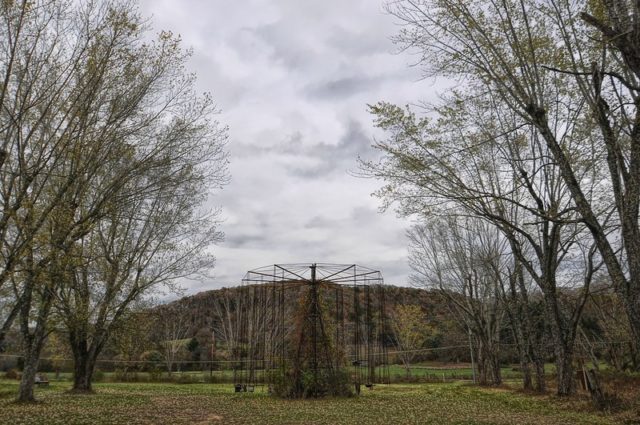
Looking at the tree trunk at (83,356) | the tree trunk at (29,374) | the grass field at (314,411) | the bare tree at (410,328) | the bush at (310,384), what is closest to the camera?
the grass field at (314,411)

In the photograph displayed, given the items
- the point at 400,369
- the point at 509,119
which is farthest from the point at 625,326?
the point at 400,369

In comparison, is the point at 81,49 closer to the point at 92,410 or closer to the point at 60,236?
the point at 60,236

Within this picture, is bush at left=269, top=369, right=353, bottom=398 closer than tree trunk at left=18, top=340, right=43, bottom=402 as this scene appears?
No

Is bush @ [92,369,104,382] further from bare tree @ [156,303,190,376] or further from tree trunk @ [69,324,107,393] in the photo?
tree trunk @ [69,324,107,393]

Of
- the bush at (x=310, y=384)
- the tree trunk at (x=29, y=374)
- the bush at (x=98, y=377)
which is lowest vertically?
the bush at (x=98, y=377)

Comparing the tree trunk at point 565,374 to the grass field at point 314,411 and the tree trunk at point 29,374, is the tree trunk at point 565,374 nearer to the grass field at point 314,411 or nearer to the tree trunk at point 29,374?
the grass field at point 314,411

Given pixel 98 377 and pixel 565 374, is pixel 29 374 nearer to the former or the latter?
pixel 98 377

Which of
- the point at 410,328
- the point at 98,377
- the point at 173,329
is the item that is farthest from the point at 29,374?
the point at 410,328

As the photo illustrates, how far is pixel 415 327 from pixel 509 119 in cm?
2749

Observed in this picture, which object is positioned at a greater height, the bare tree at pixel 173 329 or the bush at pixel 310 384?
the bare tree at pixel 173 329

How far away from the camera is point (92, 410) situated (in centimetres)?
1202

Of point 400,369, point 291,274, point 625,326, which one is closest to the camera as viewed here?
point 291,274

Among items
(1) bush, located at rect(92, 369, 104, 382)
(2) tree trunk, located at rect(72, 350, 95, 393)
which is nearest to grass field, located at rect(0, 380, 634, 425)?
(2) tree trunk, located at rect(72, 350, 95, 393)

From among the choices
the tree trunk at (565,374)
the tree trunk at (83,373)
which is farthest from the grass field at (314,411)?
the tree trunk at (83,373)
